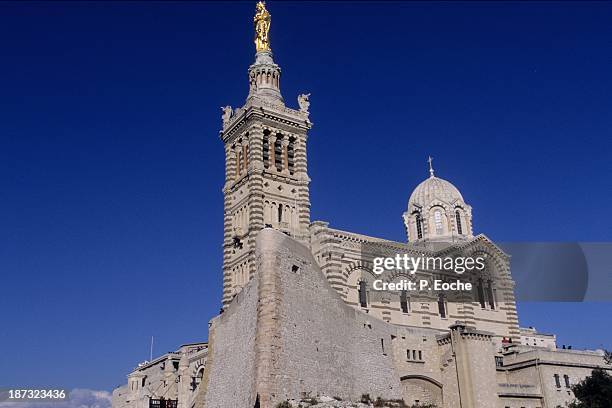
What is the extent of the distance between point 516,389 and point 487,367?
2.37 metres

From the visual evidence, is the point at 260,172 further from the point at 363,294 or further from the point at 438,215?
the point at 438,215

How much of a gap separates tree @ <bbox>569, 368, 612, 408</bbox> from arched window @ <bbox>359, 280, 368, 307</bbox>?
Result: 15.6 m

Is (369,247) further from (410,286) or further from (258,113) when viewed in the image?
(258,113)

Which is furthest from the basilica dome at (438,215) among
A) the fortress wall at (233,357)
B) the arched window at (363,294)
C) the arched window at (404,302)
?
the fortress wall at (233,357)

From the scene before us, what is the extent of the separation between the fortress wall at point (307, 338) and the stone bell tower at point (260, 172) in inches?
438

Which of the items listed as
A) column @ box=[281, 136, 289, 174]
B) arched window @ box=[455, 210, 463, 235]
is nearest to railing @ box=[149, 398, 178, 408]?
column @ box=[281, 136, 289, 174]

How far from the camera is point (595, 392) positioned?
35.5m

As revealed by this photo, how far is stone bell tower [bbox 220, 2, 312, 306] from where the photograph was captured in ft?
162

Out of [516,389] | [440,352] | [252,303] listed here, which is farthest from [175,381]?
[516,389]

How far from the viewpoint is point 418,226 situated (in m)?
60.5

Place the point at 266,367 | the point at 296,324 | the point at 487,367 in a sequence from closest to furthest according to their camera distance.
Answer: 1. the point at 266,367
2. the point at 296,324
3. the point at 487,367

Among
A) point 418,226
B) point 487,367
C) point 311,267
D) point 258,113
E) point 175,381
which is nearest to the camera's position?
point 311,267

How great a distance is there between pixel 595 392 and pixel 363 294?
17.3 m

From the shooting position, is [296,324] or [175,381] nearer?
[296,324]
